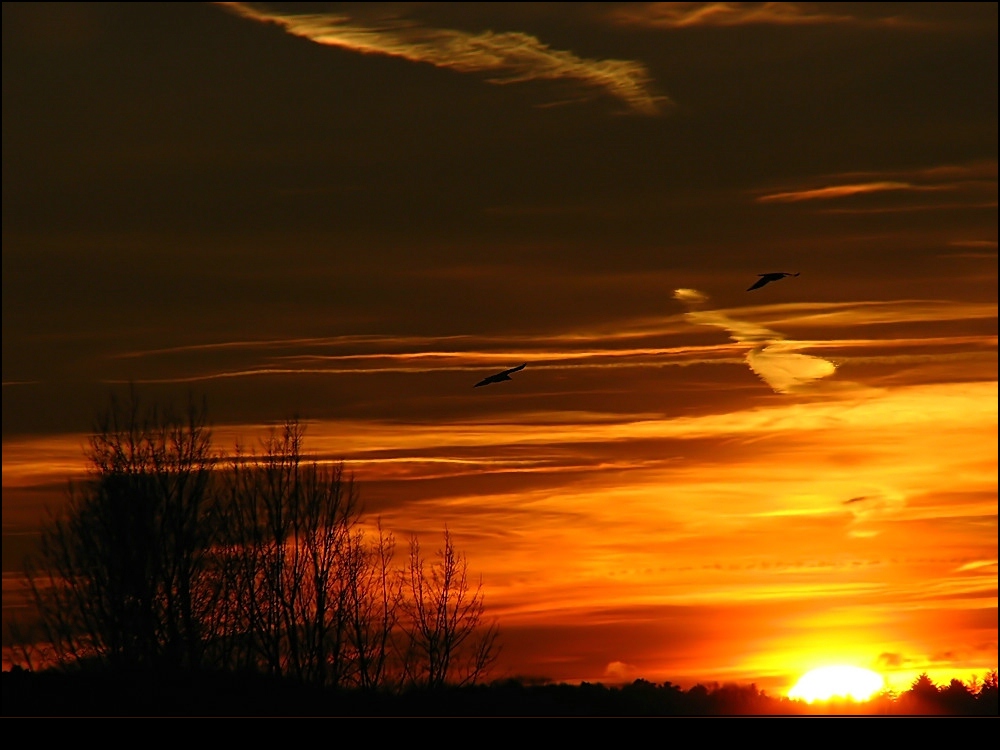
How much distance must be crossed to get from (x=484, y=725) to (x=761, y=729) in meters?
3.49

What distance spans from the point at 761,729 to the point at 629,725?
1.65 m

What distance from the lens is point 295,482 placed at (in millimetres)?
57469

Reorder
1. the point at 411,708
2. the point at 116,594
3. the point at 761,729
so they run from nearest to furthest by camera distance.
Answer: the point at 761,729, the point at 411,708, the point at 116,594

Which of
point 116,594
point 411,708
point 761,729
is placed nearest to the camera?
point 761,729

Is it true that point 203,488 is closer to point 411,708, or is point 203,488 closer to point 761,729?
point 411,708

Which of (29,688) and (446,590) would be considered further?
(446,590)

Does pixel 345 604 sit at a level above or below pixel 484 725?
below

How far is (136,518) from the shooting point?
5544 centimetres

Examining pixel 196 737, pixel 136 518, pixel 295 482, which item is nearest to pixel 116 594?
pixel 136 518

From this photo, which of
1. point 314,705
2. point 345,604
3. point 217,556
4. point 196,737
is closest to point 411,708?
point 314,705

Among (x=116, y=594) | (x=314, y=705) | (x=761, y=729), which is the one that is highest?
(x=761, y=729)

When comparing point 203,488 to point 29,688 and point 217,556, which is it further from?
point 29,688

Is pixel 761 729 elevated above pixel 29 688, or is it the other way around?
pixel 761 729

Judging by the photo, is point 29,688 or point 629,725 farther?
point 29,688
